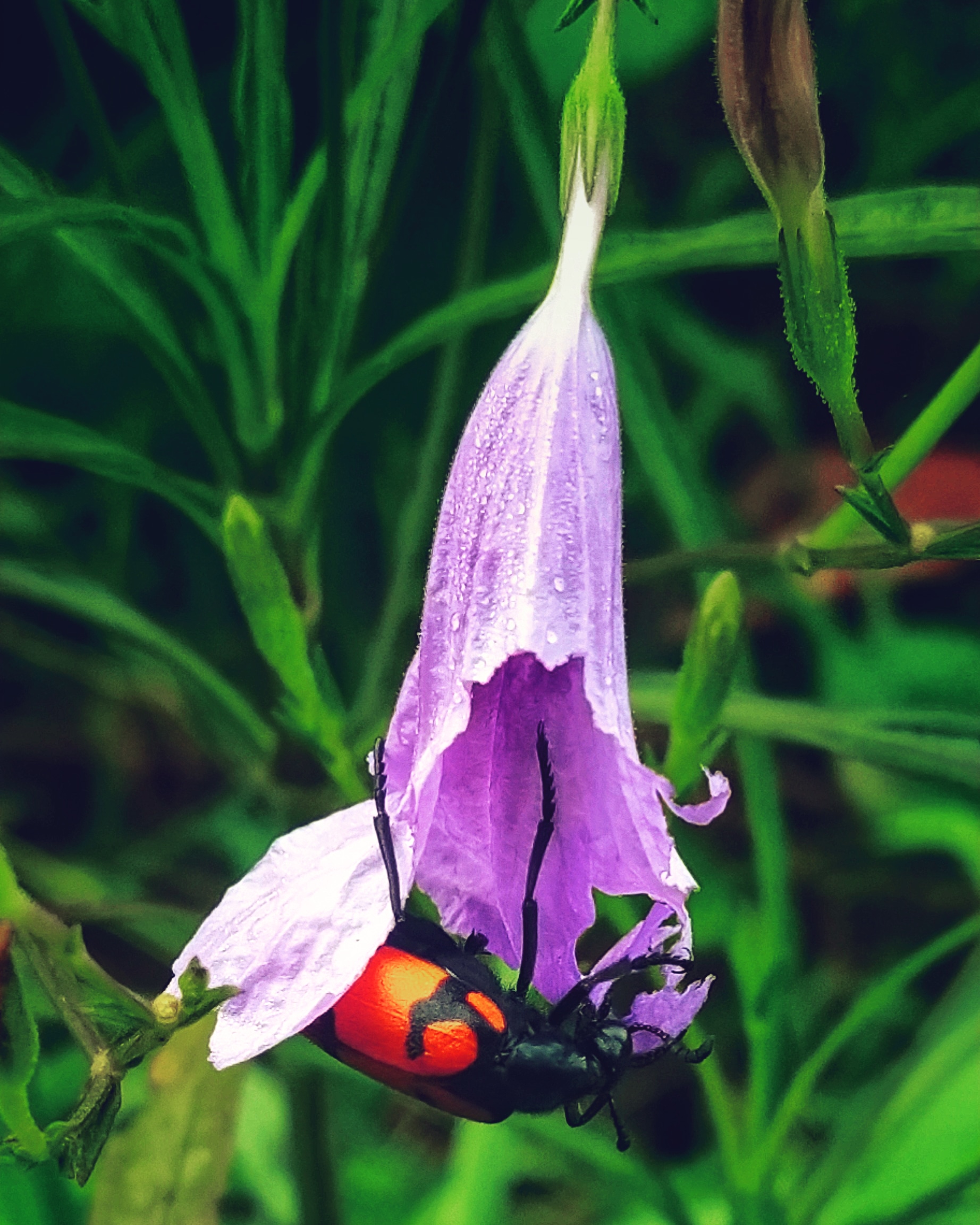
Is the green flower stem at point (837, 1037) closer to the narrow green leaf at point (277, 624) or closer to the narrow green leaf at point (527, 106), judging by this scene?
the narrow green leaf at point (277, 624)

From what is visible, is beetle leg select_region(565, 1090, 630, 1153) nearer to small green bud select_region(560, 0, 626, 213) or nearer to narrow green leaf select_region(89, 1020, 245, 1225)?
narrow green leaf select_region(89, 1020, 245, 1225)

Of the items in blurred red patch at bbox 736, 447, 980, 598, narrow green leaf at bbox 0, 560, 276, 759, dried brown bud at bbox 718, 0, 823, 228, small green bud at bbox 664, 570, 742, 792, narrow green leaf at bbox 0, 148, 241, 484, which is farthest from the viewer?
blurred red patch at bbox 736, 447, 980, 598

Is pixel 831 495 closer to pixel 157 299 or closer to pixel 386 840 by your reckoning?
pixel 157 299

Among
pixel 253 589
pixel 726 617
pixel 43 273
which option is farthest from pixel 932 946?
pixel 43 273

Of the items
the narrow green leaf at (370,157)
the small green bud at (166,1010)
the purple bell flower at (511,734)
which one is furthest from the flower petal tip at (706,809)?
the narrow green leaf at (370,157)

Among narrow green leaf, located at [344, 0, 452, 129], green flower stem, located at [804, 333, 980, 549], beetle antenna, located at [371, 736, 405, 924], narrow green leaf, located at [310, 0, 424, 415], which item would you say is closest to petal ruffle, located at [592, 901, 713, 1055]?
beetle antenna, located at [371, 736, 405, 924]

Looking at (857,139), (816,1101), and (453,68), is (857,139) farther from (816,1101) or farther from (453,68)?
(816,1101)

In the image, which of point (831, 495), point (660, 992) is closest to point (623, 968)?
point (660, 992)
